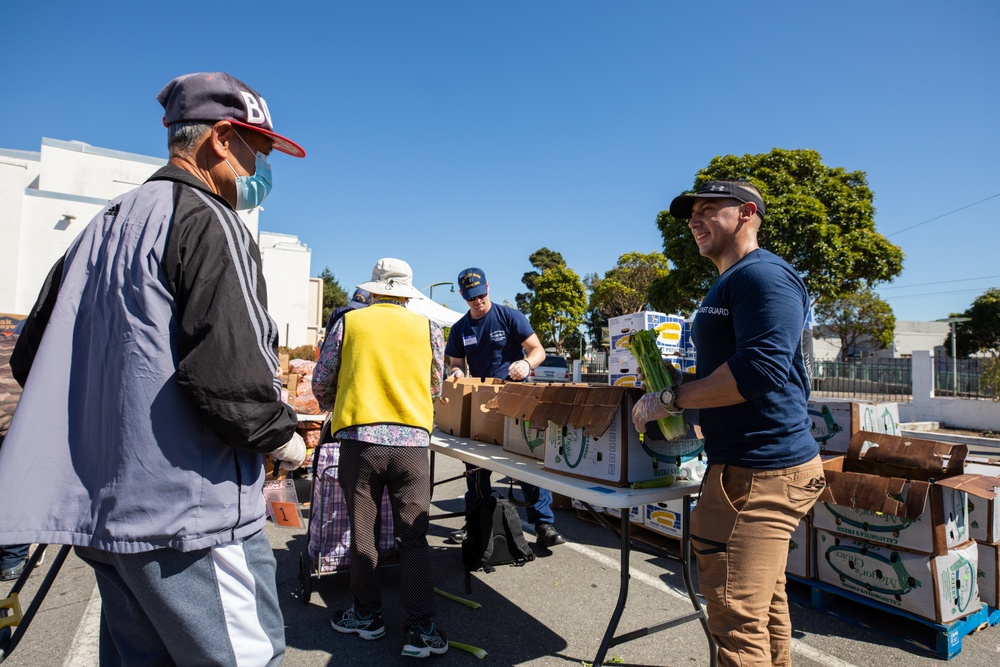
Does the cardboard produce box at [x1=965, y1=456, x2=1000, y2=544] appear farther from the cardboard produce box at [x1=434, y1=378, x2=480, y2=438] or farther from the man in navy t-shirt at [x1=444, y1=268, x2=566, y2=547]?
the cardboard produce box at [x1=434, y1=378, x2=480, y2=438]

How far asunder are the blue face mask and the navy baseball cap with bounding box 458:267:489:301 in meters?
3.02

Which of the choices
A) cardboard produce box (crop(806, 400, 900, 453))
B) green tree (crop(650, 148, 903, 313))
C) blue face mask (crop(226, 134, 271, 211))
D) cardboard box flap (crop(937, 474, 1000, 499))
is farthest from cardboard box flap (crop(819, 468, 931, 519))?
green tree (crop(650, 148, 903, 313))

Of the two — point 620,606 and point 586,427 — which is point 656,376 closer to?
point 586,427

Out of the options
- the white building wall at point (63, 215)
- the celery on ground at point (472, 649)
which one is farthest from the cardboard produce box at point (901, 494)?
the white building wall at point (63, 215)

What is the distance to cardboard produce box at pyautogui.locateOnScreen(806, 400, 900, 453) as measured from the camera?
3.71 metres

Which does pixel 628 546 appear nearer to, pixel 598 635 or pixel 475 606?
pixel 598 635

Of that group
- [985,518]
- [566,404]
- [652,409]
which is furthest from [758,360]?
[985,518]

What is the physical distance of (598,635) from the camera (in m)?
3.06

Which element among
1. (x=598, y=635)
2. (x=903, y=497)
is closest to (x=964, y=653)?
(x=903, y=497)

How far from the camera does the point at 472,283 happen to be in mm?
4695

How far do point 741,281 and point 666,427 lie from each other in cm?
71

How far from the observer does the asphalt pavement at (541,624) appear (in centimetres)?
281

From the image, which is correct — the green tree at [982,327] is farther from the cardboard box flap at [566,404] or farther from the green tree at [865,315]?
the cardboard box flap at [566,404]

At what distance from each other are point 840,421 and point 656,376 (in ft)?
7.28
